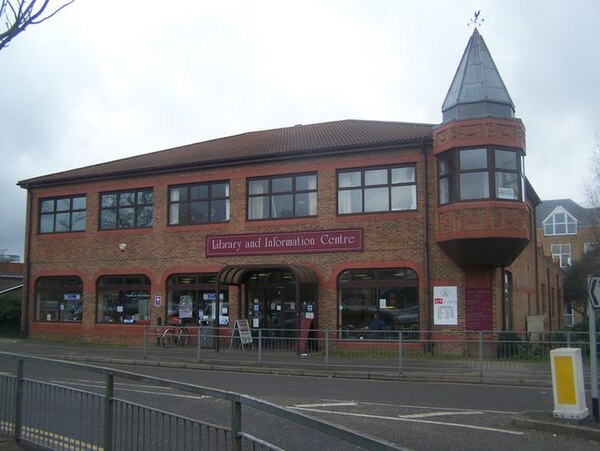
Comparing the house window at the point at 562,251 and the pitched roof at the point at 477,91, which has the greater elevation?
the pitched roof at the point at 477,91

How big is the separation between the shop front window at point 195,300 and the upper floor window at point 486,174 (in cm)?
985

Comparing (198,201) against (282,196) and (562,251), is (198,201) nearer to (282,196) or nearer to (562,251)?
(282,196)

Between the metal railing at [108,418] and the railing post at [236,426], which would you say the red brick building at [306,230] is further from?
the railing post at [236,426]

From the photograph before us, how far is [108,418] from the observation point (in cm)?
595

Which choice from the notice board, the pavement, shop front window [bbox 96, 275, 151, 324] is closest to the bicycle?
the pavement

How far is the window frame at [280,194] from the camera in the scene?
2359cm

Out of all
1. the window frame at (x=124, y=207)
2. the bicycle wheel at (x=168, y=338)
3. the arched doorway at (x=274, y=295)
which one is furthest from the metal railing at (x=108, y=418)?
the window frame at (x=124, y=207)

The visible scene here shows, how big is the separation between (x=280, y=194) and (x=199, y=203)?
12.2 ft

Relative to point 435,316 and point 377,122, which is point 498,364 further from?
point 377,122

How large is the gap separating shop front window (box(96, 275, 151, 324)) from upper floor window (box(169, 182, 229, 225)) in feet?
10.1

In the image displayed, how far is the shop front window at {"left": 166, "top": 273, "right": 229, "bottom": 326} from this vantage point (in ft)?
81.0

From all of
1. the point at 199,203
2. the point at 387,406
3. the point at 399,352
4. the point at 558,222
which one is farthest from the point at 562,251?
the point at 387,406

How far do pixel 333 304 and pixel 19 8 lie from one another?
1817 centimetres

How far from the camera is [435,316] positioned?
68.8 feet
